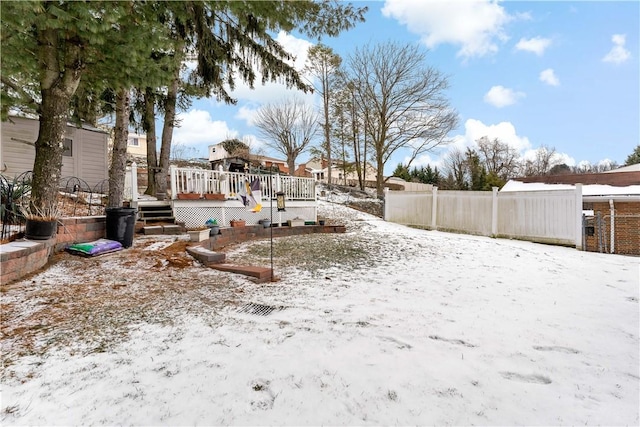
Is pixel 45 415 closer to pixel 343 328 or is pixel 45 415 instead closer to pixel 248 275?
pixel 343 328

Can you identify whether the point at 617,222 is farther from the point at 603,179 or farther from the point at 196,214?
the point at 196,214

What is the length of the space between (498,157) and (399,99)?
21.8m

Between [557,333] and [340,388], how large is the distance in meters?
2.08

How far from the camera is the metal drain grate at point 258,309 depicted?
2.73m

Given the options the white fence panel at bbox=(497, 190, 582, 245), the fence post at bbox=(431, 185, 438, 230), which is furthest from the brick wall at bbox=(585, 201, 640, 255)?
the fence post at bbox=(431, 185, 438, 230)

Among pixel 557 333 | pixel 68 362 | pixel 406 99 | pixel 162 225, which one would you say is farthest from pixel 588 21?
pixel 406 99

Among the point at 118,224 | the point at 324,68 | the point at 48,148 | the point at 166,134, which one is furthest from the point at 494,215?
the point at 324,68

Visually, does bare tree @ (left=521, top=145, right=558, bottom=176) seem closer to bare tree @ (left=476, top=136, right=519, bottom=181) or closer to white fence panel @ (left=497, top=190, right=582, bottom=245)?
bare tree @ (left=476, top=136, right=519, bottom=181)

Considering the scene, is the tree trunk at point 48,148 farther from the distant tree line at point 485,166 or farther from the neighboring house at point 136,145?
the neighboring house at point 136,145

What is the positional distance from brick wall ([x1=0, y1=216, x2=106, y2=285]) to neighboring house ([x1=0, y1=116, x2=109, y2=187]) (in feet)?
20.1

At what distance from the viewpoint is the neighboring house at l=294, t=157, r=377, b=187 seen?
22.8 m

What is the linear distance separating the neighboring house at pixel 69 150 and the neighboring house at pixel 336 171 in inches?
333

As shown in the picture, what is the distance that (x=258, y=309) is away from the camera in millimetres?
2828

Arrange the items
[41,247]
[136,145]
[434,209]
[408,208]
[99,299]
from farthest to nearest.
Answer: [136,145] → [408,208] → [434,209] → [41,247] → [99,299]
